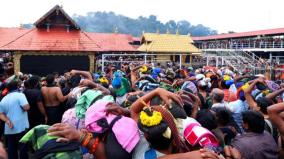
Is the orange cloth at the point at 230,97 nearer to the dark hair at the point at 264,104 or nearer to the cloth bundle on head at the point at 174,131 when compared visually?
the dark hair at the point at 264,104

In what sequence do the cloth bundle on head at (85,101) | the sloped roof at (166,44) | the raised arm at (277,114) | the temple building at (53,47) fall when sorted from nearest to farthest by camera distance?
1. the raised arm at (277,114)
2. the cloth bundle on head at (85,101)
3. the temple building at (53,47)
4. the sloped roof at (166,44)

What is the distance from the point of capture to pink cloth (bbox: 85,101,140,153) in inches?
88.1

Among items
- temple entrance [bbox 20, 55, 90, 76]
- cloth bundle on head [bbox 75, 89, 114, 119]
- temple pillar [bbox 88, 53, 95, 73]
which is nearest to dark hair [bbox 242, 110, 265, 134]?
cloth bundle on head [bbox 75, 89, 114, 119]

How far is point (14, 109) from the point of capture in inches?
192

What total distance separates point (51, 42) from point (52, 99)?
11.0m

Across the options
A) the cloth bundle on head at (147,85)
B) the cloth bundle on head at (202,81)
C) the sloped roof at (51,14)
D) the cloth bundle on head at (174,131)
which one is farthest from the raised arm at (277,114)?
the sloped roof at (51,14)

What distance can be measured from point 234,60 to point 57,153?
21860 mm

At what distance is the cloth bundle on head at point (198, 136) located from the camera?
2.16 meters

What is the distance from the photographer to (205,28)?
12731 centimetres

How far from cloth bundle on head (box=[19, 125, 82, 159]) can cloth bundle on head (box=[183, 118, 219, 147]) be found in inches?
32.0

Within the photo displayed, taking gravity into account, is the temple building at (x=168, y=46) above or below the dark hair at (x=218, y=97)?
above

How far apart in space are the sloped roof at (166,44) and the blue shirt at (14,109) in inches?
744

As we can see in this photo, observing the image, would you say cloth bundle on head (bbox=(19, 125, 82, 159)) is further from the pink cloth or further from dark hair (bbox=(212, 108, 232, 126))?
dark hair (bbox=(212, 108, 232, 126))

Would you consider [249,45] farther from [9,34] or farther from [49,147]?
[49,147]
